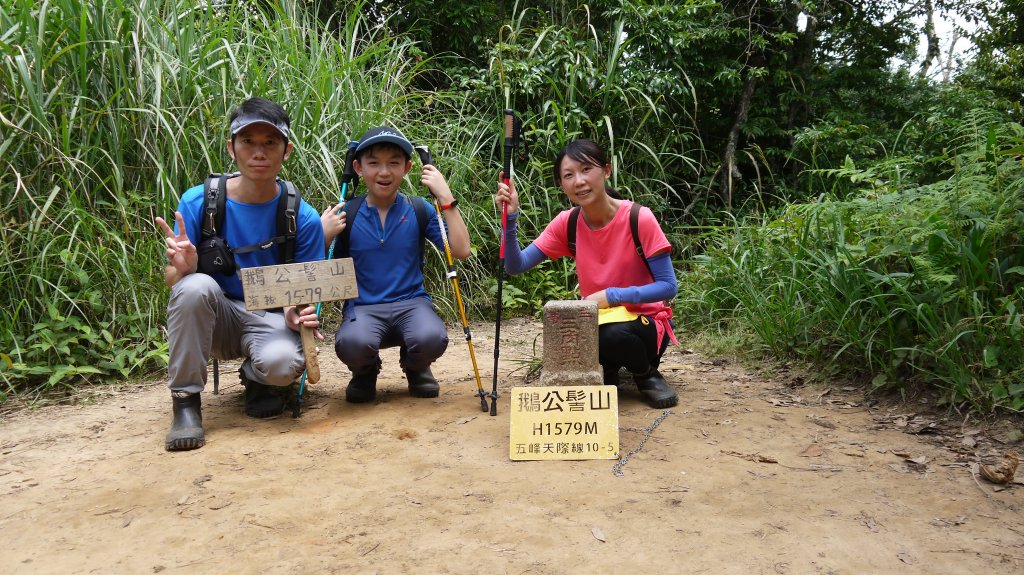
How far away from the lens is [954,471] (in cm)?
262

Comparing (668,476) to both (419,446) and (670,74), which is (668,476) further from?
(670,74)

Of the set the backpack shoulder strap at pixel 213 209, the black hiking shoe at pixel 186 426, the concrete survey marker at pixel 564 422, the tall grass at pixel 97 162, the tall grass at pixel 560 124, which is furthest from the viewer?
the tall grass at pixel 560 124

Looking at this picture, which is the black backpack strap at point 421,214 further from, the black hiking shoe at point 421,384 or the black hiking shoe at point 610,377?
the black hiking shoe at point 610,377

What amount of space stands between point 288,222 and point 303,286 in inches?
12.6

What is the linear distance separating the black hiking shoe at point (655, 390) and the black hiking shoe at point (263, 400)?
1.69 meters

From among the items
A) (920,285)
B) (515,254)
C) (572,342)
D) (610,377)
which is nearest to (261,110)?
(515,254)

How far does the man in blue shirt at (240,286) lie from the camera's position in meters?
3.09

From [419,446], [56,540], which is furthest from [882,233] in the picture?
[56,540]

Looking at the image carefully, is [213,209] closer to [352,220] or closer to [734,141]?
[352,220]

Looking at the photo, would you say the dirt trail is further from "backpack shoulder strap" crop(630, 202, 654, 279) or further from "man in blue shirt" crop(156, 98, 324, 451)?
"backpack shoulder strap" crop(630, 202, 654, 279)

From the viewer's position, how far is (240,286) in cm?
336

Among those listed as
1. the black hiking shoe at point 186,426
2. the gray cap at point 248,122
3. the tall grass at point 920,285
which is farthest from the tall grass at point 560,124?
the black hiking shoe at point 186,426

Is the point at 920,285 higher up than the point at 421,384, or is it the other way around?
the point at 920,285

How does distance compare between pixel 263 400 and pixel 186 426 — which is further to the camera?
pixel 263 400
